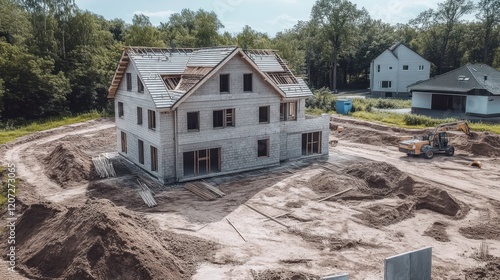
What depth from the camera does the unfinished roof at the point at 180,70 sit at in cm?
2600

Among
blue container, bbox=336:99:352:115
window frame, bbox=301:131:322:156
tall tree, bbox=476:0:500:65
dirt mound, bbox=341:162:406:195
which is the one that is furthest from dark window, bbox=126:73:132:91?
tall tree, bbox=476:0:500:65

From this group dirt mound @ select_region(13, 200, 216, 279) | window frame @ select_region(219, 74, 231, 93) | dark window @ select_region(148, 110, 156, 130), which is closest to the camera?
dirt mound @ select_region(13, 200, 216, 279)

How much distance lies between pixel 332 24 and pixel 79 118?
49111 millimetres

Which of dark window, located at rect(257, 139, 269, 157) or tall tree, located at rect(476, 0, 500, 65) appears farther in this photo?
tall tree, located at rect(476, 0, 500, 65)

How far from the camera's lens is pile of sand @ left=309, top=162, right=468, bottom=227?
69.6 ft

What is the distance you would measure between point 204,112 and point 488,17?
63727mm

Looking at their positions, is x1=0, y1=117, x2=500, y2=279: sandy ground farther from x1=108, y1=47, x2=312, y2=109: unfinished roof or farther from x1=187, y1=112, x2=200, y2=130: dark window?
x1=108, y1=47, x2=312, y2=109: unfinished roof

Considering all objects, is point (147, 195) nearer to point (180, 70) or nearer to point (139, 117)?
point (139, 117)

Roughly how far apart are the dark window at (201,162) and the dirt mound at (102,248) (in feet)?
30.7

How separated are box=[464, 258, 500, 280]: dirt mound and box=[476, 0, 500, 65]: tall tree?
219ft

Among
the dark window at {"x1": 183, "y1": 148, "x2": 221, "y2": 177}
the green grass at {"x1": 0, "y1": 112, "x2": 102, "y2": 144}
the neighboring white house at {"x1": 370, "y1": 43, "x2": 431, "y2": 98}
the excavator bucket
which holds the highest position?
the neighboring white house at {"x1": 370, "y1": 43, "x2": 431, "y2": 98}

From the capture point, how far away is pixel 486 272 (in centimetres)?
1533

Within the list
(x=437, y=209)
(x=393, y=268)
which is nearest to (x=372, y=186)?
(x=437, y=209)

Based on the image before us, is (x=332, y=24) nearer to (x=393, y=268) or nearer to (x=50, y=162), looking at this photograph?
(x=50, y=162)
